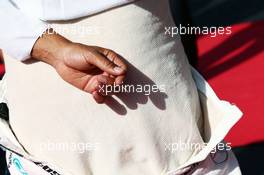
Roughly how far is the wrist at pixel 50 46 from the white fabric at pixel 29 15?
0.01m

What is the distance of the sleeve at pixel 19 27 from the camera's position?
112 centimetres

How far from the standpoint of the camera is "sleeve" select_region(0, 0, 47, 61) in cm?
112

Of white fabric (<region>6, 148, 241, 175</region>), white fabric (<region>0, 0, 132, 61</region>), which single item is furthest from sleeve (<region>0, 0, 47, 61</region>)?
white fabric (<region>6, 148, 241, 175</region>)

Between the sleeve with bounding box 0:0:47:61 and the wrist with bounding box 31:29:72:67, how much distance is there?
0.01 meters

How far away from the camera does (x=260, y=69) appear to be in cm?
282

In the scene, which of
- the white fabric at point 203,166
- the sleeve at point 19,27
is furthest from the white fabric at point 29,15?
the white fabric at point 203,166

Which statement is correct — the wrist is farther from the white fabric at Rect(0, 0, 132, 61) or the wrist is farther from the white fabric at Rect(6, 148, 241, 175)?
the white fabric at Rect(6, 148, 241, 175)

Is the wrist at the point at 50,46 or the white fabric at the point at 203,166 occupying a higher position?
the wrist at the point at 50,46

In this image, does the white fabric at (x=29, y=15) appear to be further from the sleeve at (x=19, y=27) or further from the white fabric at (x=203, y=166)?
the white fabric at (x=203, y=166)

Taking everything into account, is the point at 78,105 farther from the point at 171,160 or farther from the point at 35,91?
the point at 171,160

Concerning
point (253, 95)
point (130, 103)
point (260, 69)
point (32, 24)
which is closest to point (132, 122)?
point (130, 103)

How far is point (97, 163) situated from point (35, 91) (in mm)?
176

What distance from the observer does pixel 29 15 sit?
1.12 m

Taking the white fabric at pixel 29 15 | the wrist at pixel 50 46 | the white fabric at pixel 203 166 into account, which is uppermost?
the white fabric at pixel 29 15
